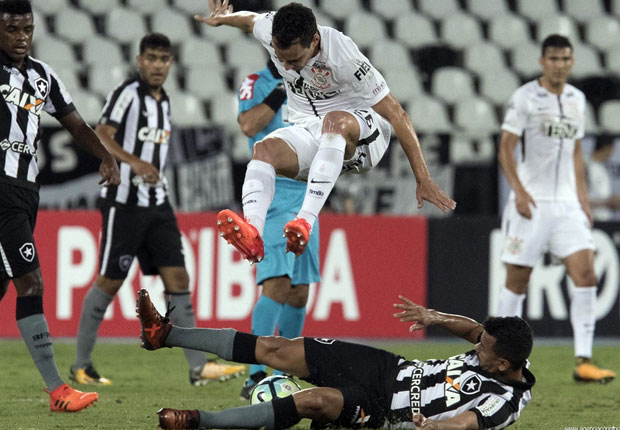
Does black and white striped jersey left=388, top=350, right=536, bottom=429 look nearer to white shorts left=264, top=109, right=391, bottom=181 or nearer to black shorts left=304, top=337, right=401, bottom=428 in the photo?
black shorts left=304, top=337, right=401, bottom=428

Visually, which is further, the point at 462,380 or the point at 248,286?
the point at 248,286

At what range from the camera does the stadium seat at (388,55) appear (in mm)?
13547

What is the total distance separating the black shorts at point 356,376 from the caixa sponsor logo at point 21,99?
6.62 ft

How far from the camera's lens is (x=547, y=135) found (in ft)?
25.6

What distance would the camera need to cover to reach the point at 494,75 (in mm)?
13516

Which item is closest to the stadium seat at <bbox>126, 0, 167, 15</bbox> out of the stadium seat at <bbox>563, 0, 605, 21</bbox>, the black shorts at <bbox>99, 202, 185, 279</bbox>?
the stadium seat at <bbox>563, 0, 605, 21</bbox>

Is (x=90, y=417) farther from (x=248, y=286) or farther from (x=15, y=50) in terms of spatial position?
(x=248, y=286)

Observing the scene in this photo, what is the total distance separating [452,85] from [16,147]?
8676 mm

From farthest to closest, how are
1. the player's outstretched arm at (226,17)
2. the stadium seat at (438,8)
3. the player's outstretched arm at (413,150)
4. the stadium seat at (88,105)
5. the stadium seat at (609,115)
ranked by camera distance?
the stadium seat at (438,8)
the stadium seat at (609,115)
the stadium seat at (88,105)
the player's outstretched arm at (226,17)
the player's outstretched arm at (413,150)

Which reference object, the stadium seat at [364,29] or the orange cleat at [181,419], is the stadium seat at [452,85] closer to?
the stadium seat at [364,29]

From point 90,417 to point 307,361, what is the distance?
1.38 meters

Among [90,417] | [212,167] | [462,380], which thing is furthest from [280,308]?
[212,167]

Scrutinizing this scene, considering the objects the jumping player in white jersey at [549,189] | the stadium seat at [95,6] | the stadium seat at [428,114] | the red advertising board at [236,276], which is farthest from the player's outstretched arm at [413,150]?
the stadium seat at [95,6]

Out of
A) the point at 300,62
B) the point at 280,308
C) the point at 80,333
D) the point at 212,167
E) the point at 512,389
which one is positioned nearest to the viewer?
the point at 512,389
